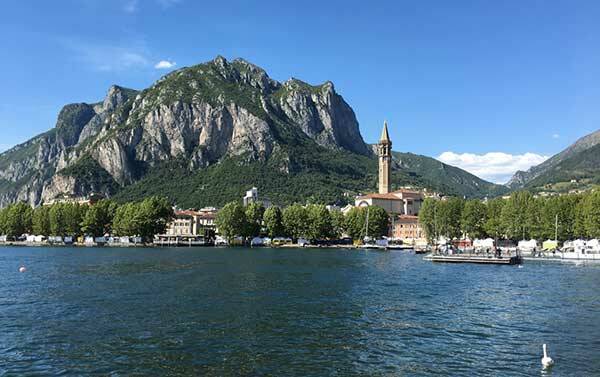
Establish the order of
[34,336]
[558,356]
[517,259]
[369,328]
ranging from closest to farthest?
[558,356] < [34,336] < [369,328] < [517,259]

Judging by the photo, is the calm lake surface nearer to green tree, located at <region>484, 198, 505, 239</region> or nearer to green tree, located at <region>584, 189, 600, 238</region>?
green tree, located at <region>584, 189, 600, 238</region>

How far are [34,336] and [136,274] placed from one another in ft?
113

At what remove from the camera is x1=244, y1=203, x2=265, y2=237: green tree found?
163 metres

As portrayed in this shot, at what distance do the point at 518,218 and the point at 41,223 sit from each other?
471 ft

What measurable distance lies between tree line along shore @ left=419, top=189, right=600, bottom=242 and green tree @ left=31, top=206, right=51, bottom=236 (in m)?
119

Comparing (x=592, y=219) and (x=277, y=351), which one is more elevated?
(x=592, y=219)

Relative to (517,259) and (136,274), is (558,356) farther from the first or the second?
(517,259)

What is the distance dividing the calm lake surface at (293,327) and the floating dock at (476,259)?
32.1 m

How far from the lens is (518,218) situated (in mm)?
125875

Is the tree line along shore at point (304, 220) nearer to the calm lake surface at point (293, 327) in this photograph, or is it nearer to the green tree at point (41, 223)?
the green tree at point (41, 223)

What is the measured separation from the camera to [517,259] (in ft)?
291

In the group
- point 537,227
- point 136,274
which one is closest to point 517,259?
point 537,227

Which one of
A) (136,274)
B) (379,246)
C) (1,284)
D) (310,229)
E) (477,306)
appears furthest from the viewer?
(310,229)

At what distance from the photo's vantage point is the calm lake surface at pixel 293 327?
76.4 feet
